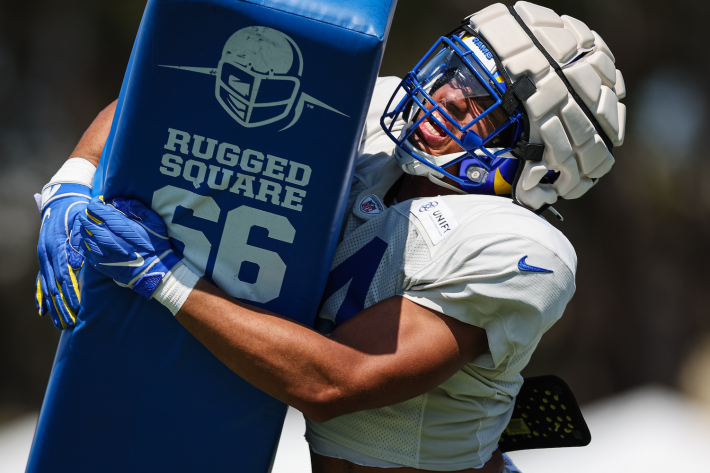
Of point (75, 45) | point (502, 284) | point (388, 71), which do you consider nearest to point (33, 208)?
point (75, 45)

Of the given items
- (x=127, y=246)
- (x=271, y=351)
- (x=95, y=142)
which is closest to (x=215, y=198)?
(x=127, y=246)

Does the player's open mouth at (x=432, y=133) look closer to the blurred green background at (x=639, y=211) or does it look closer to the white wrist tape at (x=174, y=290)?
the white wrist tape at (x=174, y=290)

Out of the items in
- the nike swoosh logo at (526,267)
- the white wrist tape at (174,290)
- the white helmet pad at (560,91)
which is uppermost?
the white helmet pad at (560,91)

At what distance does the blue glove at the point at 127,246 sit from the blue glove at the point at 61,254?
10cm

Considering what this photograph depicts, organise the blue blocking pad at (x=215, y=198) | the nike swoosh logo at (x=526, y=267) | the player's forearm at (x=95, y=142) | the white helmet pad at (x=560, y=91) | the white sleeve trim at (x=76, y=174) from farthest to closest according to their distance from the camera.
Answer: the player's forearm at (x=95, y=142)
the white sleeve trim at (x=76, y=174)
the white helmet pad at (x=560, y=91)
the nike swoosh logo at (x=526, y=267)
the blue blocking pad at (x=215, y=198)

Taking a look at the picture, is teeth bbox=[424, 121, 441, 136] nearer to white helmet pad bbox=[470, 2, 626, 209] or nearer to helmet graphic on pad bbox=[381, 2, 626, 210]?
helmet graphic on pad bbox=[381, 2, 626, 210]

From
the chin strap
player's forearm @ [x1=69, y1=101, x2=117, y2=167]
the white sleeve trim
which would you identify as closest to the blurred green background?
player's forearm @ [x1=69, y1=101, x2=117, y2=167]

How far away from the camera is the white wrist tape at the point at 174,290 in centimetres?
129

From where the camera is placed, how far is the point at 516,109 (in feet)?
5.22

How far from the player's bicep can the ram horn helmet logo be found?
48 centimetres

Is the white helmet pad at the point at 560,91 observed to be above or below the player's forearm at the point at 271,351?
above

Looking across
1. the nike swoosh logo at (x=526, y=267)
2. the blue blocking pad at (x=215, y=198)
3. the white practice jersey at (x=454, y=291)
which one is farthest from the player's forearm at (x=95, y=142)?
the nike swoosh logo at (x=526, y=267)

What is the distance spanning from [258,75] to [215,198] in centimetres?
29

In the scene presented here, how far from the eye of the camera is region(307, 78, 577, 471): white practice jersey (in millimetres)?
1353
